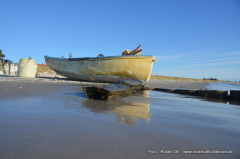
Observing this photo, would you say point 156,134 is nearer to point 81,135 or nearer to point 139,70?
point 81,135

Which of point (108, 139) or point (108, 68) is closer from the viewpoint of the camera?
point (108, 139)

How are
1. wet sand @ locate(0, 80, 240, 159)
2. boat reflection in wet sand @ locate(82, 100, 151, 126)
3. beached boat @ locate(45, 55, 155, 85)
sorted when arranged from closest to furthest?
1. wet sand @ locate(0, 80, 240, 159)
2. boat reflection in wet sand @ locate(82, 100, 151, 126)
3. beached boat @ locate(45, 55, 155, 85)

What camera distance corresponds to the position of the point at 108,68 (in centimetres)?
1245

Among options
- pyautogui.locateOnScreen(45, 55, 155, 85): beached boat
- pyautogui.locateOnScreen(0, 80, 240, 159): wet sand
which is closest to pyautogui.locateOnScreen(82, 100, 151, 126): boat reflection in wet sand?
pyautogui.locateOnScreen(0, 80, 240, 159): wet sand

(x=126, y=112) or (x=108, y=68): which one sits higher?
(x=108, y=68)

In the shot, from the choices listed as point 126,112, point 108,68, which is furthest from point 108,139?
point 108,68

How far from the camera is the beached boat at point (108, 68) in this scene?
449 inches

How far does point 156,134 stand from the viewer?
1915 millimetres

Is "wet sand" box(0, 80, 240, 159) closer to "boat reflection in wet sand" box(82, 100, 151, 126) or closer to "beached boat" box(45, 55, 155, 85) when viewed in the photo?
"boat reflection in wet sand" box(82, 100, 151, 126)

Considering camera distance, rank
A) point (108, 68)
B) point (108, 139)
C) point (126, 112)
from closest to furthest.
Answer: point (108, 139)
point (126, 112)
point (108, 68)

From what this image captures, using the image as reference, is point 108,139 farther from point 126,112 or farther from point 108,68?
point 108,68

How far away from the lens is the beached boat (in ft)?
37.4

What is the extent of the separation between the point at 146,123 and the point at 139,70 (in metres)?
9.27

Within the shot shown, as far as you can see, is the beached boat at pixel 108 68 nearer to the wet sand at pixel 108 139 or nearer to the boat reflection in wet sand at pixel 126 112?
the boat reflection in wet sand at pixel 126 112
